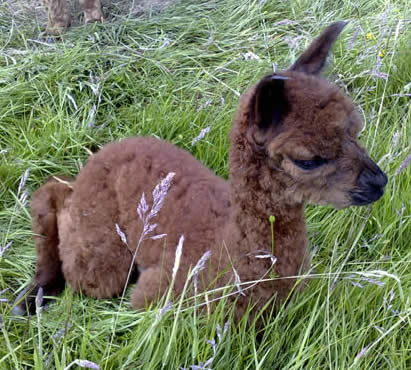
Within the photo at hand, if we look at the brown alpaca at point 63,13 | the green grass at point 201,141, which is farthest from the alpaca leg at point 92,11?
the green grass at point 201,141

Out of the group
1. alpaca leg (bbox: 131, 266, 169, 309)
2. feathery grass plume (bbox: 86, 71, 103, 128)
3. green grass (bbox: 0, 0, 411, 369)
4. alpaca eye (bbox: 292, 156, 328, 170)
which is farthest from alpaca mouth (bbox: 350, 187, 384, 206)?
feathery grass plume (bbox: 86, 71, 103, 128)

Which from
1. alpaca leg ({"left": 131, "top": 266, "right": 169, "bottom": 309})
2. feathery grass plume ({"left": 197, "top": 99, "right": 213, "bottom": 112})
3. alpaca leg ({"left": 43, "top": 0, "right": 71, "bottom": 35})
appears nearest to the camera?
alpaca leg ({"left": 131, "top": 266, "right": 169, "bottom": 309})

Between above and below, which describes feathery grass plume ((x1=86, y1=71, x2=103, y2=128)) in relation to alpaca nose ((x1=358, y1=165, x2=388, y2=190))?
below

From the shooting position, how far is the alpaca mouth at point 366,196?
199cm

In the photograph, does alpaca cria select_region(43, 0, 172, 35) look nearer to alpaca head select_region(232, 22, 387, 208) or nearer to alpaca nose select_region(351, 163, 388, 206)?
alpaca head select_region(232, 22, 387, 208)

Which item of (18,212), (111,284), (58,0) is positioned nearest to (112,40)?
(58,0)

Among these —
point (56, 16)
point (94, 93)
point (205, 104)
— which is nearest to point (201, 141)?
point (205, 104)

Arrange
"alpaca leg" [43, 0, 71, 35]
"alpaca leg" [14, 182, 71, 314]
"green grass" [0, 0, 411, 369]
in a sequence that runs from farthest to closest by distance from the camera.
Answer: "alpaca leg" [43, 0, 71, 35] → "alpaca leg" [14, 182, 71, 314] → "green grass" [0, 0, 411, 369]

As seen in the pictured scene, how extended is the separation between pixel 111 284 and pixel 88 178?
55 cm

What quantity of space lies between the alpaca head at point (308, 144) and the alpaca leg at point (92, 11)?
3.25 m

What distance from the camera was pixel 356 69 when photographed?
12.7 feet

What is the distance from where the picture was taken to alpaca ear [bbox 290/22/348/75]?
219 cm

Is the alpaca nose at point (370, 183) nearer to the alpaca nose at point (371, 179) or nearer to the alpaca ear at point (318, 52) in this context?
the alpaca nose at point (371, 179)

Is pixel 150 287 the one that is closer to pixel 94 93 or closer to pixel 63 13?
pixel 94 93
